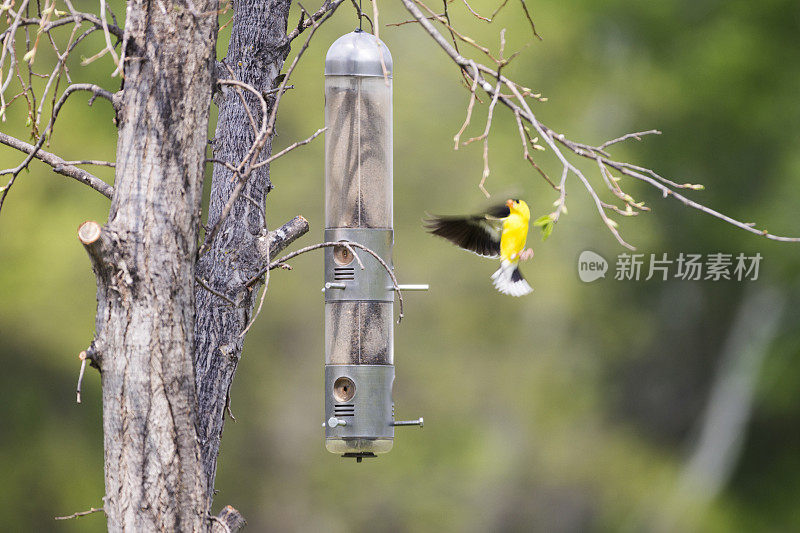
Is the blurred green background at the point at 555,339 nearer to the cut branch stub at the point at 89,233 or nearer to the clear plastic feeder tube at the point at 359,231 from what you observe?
the clear plastic feeder tube at the point at 359,231

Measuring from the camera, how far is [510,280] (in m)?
3.24

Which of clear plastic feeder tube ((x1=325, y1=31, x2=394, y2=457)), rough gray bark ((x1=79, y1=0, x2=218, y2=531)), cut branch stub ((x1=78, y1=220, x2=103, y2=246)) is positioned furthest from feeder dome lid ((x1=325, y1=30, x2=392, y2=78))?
cut branch stub ((x1=78, y1=220, x2=103, y2=246))

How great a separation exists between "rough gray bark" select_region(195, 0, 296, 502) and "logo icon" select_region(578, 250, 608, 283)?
20.8 feet

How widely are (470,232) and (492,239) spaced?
0.24 feet

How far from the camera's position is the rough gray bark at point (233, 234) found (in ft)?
10.6

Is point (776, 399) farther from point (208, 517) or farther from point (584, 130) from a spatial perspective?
point (208, 517)

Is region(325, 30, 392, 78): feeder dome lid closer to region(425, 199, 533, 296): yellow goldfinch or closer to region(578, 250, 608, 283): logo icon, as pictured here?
region(425, 199, 533, 296): yellow goldfinch

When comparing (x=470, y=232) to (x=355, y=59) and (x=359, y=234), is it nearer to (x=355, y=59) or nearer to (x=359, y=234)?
(x=359, y=234)

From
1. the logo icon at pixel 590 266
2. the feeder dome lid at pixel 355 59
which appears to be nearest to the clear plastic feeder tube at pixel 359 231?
the feeder dome lid at pixel 355 59

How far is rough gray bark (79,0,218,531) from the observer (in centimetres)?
218

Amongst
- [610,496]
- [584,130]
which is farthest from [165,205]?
[610,496]

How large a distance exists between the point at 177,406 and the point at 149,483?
173 mm

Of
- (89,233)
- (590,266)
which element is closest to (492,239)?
(89,233)

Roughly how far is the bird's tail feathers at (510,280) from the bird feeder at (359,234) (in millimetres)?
279
